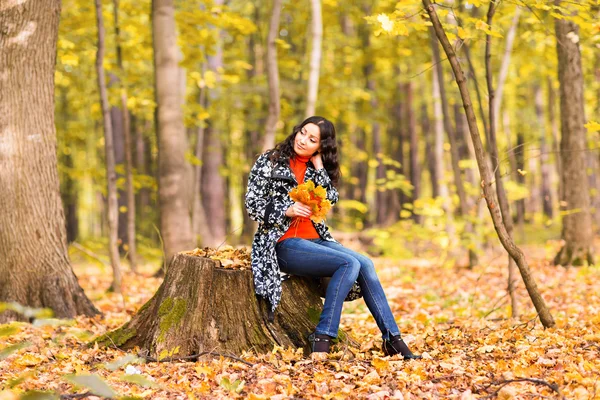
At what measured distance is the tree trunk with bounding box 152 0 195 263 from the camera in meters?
8.61

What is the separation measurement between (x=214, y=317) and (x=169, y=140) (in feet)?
15.8

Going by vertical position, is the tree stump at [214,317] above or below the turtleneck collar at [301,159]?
below

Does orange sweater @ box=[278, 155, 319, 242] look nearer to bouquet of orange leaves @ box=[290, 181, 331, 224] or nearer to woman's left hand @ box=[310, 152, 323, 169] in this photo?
woman's left hand @ box=[310, 152, 323, 169]

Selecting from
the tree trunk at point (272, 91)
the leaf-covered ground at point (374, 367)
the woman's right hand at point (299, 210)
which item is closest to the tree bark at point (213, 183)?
the tree trunk at point (272, 91)

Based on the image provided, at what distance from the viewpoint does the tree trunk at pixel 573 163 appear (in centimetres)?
948

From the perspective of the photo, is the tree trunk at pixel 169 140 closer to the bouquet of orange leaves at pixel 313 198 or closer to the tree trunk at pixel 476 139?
the bouquet of orange leaves at pixel 313 198

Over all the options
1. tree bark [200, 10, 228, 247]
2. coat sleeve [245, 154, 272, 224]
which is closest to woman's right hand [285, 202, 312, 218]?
coat sleeve [245, 154, 272, 224]

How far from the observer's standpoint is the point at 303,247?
4426 millimetres

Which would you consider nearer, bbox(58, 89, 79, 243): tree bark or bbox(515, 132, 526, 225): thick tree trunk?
bbox(515, 132, 526, 225): thick tree trunk

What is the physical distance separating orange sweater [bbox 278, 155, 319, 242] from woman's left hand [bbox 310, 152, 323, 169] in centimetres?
5

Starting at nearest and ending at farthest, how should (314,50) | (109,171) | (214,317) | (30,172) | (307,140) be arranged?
(214,317)
(307,140)
(30,172)
(109,171)
(314,50)

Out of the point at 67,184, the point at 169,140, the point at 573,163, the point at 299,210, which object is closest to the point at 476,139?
the point at 299,210

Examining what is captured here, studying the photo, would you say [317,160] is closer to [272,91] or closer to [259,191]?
[259,191]

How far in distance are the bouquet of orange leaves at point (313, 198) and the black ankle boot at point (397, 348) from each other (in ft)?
3.27
